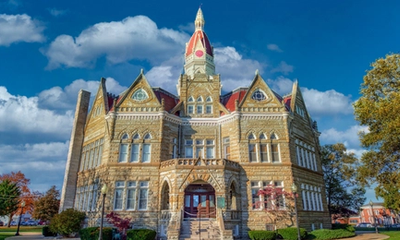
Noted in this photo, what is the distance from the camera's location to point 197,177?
22.1 meters

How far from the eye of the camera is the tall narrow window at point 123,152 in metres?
24.7

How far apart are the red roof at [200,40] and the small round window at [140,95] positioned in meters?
16.1

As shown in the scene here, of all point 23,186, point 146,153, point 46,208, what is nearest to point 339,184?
point 146,153

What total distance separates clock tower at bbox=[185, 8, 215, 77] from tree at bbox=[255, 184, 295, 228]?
2045 cm

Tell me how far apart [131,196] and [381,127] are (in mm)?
19673

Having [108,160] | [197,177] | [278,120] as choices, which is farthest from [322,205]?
[108,160]

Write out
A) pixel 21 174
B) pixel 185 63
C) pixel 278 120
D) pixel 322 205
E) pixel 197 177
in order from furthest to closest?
1. pixel 21 174
2. pixel 185 63
3. pixel 322 205
4. pixel 278 120
5. pixel 197 177

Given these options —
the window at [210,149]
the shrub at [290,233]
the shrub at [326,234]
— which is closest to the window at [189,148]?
the window at [210,149]

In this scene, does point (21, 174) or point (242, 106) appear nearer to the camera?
point (242, 106)

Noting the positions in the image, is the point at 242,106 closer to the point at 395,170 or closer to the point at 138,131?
the point at 138,131

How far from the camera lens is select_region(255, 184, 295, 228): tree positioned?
2277 centimetres

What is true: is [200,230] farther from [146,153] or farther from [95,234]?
[146,153]

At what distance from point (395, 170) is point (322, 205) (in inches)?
425

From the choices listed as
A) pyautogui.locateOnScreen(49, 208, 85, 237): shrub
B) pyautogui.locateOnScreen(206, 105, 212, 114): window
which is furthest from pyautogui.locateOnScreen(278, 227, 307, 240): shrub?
pyautogui.locateOnScreen(49, 208, 85, 237): shrub
